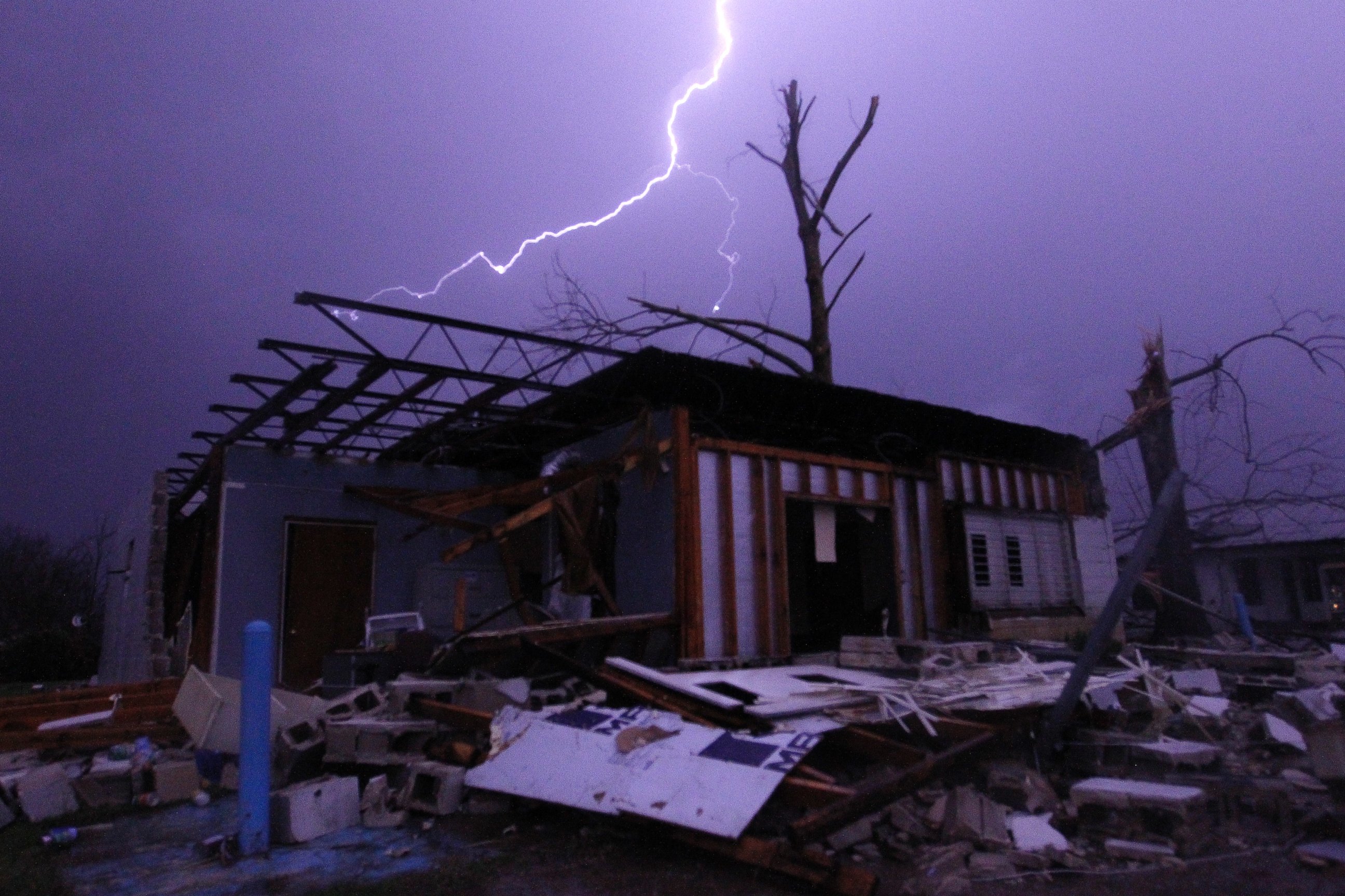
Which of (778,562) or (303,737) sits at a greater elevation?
(778,562)

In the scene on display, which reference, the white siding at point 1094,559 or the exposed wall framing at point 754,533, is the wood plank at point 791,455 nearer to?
the exposed wall framing at point 754,533

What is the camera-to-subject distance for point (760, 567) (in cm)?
1062

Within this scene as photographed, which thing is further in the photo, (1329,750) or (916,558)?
(916,558)

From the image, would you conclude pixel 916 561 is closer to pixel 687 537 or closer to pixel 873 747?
pixel 687 537

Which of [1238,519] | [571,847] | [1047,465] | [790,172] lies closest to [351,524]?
[571,847]

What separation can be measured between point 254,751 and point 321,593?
25.9 feet

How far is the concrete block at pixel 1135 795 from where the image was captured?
489cm

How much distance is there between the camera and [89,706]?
29.7 feet

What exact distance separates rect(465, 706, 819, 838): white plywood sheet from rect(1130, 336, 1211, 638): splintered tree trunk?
1007 cm

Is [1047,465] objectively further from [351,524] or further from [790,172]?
[351,524]

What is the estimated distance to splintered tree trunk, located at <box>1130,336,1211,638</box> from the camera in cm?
1322

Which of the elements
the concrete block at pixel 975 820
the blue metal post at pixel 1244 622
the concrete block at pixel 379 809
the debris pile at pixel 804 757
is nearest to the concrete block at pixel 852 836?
the debris pile at pixel 804 757

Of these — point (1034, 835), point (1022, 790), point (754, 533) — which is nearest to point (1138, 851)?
point (1034, 835)

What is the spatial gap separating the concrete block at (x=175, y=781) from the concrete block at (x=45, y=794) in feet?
1.84
